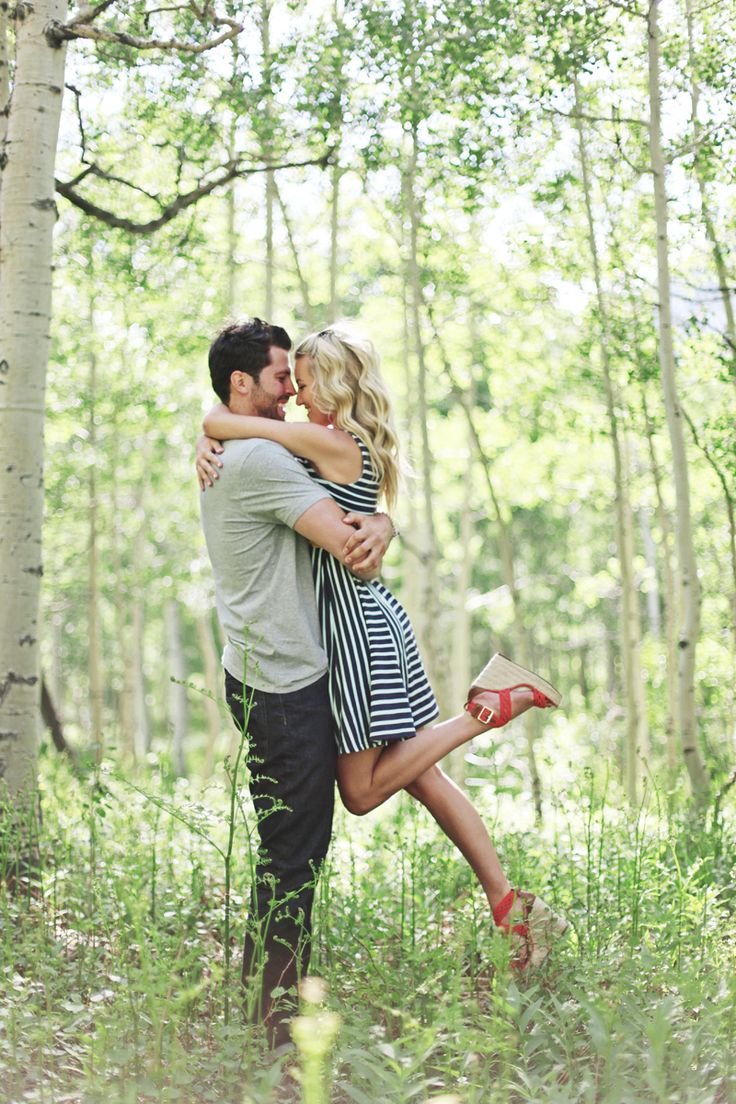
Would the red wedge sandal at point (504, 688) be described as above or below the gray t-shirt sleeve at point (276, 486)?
below

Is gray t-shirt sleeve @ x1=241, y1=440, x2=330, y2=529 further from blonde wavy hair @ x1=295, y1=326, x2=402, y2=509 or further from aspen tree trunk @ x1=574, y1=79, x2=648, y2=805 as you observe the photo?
aspen tree trunk @ x1=574, y1=79, x2=648, y2=805

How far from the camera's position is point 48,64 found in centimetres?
494

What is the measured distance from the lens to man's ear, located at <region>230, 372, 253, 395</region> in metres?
3.75

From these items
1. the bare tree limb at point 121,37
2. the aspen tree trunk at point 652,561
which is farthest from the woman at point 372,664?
the aspen tree trunk at point 652,561

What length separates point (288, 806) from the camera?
347 cm

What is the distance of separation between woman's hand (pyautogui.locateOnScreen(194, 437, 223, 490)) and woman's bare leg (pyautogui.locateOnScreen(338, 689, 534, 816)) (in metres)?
0.98

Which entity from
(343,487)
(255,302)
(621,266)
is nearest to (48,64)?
(343,487)

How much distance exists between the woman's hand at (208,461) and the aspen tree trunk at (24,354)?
1495mm

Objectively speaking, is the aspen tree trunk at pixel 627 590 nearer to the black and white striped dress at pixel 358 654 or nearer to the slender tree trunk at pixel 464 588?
the slender tree trunk at pixel 464 588

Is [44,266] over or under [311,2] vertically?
under

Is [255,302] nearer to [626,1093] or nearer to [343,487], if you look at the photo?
[343,487]

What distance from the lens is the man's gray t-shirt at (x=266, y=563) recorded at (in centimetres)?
347

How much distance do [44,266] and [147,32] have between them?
149 centimetres

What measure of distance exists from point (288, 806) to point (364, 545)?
2.74ft
